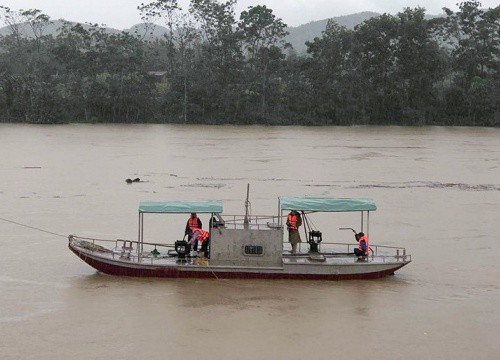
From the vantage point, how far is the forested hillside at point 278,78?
148 feet

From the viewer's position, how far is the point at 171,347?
9.02 metres

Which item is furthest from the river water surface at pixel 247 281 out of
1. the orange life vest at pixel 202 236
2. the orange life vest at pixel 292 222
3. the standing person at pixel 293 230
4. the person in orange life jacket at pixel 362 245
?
the orange life vest at pixel 292 222

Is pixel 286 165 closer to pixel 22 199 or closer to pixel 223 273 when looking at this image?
pixel 22 199

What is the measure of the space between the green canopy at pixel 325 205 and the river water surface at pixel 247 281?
3.77 ft

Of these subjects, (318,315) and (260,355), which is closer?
(260,355)

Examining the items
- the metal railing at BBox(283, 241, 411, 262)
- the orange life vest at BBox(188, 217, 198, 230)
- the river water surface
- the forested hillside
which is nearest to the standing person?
the metal railing at BBox(283, 241, 411, 262)

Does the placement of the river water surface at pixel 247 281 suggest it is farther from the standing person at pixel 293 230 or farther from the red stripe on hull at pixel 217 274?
the standing person at pixel 293 230

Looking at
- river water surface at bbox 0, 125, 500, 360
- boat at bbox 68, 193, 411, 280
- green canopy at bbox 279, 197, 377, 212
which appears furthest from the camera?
green canopy at bbox 279, 197, 377, 212

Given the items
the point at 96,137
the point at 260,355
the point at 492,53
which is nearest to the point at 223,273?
the point at 260,355

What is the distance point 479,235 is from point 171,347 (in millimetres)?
8001

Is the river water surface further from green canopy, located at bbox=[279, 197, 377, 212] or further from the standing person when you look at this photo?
green canopy, located at bbox=[279, 197, 377, 212]

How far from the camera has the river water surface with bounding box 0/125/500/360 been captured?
30.2ft

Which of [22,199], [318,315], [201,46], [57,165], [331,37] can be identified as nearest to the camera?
[318,315]

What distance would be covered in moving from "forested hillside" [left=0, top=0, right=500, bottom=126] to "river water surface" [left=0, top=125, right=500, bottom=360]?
672 inches
